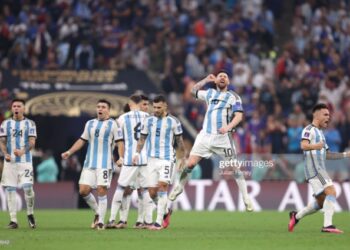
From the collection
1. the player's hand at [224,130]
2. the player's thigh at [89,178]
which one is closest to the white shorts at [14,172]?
the player's thigh at [89,178]

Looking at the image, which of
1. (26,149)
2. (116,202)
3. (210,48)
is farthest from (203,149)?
(210,48)

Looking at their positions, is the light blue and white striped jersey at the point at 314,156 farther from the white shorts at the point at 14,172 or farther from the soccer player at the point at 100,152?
the white shorts at the point at 14,172

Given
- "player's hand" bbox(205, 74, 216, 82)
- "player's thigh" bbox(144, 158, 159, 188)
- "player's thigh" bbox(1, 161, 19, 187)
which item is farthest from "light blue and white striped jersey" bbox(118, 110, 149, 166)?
"player's thigh" bbox(1, 161, 19, 187)

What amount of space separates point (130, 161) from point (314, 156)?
3.37m

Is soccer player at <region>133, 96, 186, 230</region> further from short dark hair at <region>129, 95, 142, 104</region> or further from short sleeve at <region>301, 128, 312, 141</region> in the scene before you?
short sleeve at <region>301, 128, 312, 141</region>

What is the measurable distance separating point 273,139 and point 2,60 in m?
8.96

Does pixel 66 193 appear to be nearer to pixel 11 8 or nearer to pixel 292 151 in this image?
pixel 292 151

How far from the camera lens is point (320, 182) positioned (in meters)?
18.4

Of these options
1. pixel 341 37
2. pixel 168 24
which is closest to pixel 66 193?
pixel 168 24

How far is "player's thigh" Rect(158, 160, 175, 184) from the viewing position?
19578 millimetres

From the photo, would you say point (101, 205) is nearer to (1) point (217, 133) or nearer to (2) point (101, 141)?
(2) point (101, 141)

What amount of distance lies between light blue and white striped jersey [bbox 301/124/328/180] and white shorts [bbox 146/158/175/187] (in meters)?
2.55

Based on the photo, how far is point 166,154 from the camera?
64.7 feet

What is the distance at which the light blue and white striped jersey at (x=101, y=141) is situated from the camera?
19453mm
